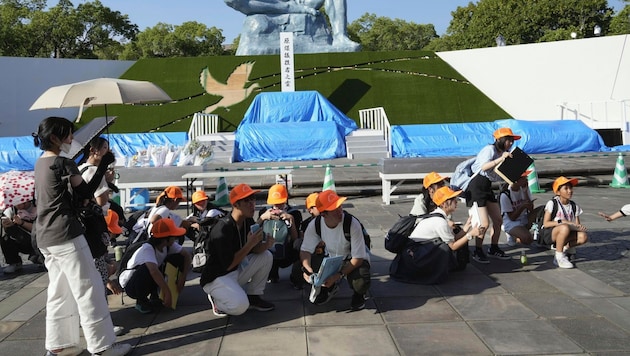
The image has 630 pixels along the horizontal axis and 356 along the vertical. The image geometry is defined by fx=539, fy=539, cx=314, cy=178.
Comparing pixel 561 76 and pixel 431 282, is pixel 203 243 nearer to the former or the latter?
pixel 431 282

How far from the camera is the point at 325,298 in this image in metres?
4.16

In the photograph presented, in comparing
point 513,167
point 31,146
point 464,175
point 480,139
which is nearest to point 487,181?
point 513,167

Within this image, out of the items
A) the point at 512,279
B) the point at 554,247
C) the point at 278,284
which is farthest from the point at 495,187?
the point at 278,284

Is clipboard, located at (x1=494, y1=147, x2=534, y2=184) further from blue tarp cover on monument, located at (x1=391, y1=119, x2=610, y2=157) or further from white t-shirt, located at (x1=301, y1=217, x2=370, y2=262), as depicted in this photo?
blue tarp cover on monument, located at (x1=391, y1=119, x2=610, y2=157)

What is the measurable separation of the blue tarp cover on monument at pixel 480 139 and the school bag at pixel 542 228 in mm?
8746

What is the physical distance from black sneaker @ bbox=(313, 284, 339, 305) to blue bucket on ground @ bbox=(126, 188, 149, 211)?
5.84 meters

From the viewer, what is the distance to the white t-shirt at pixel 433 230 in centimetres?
459

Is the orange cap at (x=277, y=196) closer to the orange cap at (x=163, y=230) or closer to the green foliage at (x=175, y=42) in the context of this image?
the orange cap at (x=163, y=230)

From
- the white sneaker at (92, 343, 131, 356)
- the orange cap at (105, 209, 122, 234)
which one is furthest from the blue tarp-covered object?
the white sneaker at (92, 343, 131, 356)

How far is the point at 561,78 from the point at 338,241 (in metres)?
17.6

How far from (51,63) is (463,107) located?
47.7ft

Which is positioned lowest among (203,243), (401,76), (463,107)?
(203,243)

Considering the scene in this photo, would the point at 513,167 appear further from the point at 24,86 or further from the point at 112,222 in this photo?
the point at 24,86

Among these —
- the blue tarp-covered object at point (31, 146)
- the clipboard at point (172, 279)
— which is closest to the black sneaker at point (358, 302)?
the clipboard at point (172, 279)
